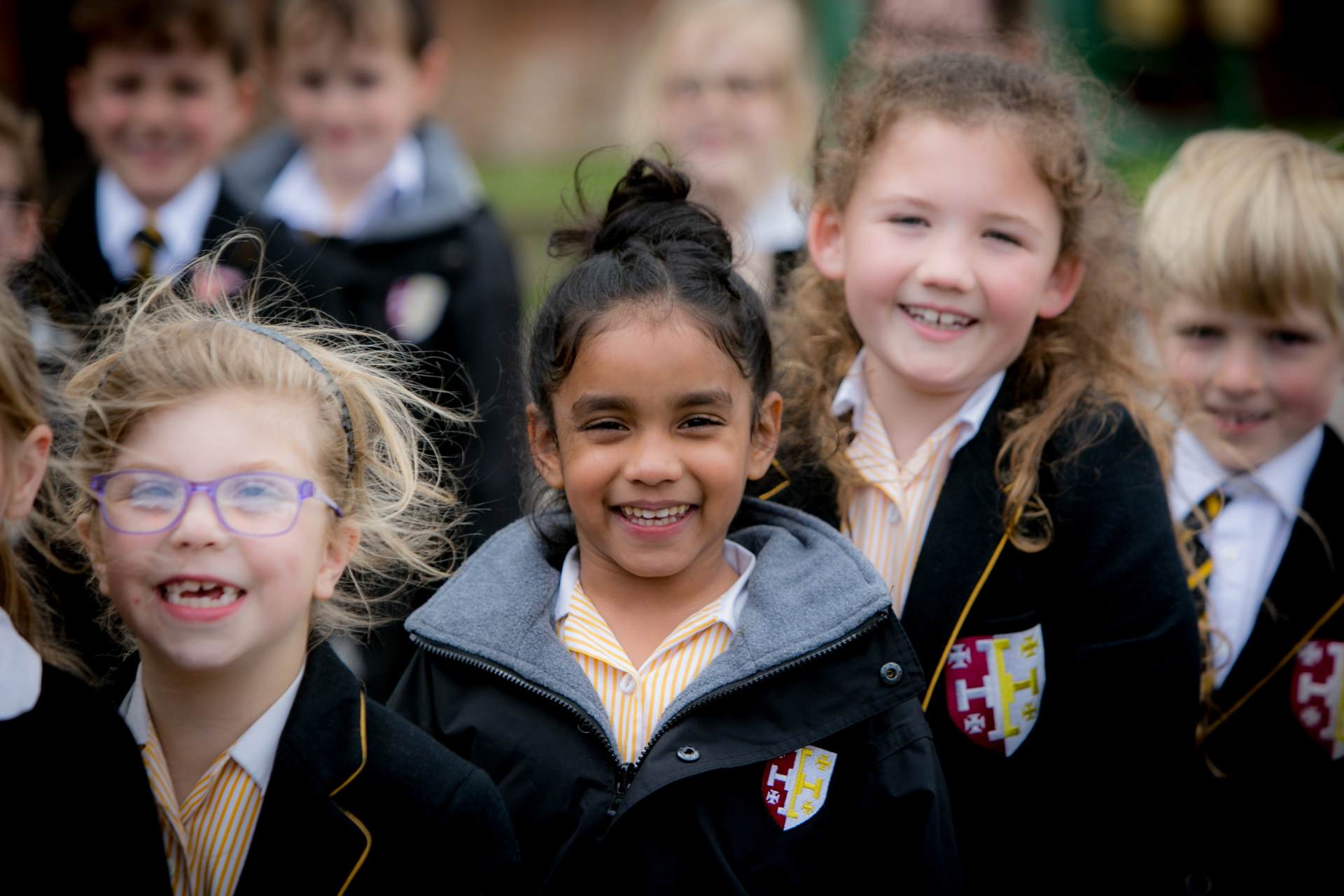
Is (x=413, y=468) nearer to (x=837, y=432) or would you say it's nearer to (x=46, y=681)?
(x=46, y=681)

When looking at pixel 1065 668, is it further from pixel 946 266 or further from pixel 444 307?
pixel 444 307

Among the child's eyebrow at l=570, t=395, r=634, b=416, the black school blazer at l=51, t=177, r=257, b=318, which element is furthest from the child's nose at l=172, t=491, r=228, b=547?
the black school blazer at l=51, t=177, r=257, b=318

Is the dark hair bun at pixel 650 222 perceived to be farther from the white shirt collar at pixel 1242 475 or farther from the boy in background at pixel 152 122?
the boy in background at pixel 152 122

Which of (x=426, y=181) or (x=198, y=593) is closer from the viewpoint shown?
(x=198, y=593)

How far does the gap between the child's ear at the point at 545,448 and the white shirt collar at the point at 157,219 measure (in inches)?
64.7

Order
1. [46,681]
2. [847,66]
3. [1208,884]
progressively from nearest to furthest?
[46,681]
[1208,884]
[847,66]

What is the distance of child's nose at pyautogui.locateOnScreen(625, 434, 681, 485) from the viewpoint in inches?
88.0

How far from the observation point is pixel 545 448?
2.43 m

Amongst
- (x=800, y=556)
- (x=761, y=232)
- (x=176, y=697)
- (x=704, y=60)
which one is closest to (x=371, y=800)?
(x=176, y=697)

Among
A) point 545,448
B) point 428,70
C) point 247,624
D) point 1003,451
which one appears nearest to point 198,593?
point 247,624

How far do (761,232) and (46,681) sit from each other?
3.19m

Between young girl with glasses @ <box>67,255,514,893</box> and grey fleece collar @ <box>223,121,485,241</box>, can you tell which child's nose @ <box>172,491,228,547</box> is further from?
grey fleece collar @ <box>223,121,485,241</box>

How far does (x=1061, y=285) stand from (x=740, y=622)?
0.99 m

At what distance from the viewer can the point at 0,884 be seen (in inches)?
68.7
